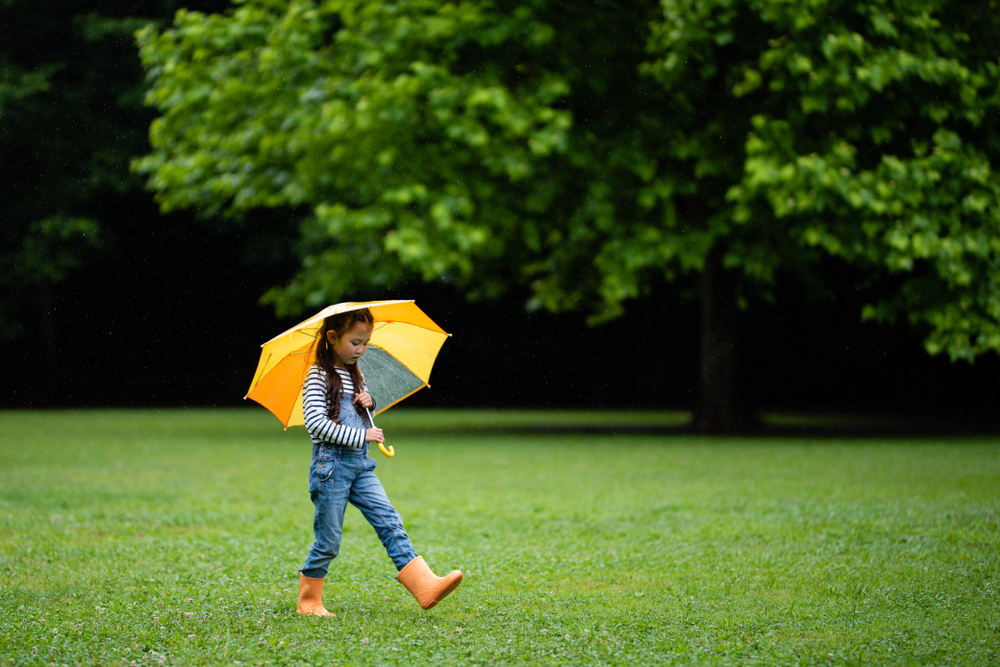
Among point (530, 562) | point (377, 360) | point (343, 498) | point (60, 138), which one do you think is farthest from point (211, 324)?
point (343, 498)

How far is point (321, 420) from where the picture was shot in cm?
479

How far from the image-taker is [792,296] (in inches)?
940

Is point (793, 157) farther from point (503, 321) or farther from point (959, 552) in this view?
point (503, 321)

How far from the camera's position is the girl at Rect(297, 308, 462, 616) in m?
4.85

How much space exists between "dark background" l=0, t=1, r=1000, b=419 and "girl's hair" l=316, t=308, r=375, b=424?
19081 mm

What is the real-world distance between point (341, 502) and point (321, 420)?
0.42m

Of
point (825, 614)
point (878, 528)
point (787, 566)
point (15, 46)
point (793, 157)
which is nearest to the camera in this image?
point (825, 614)

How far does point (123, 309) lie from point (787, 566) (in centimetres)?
2680

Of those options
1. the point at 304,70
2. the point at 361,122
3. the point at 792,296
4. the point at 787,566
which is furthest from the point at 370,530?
the point at 792,296

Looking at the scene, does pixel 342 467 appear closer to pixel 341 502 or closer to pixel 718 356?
pixel 341 502

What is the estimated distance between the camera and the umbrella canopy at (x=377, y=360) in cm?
512

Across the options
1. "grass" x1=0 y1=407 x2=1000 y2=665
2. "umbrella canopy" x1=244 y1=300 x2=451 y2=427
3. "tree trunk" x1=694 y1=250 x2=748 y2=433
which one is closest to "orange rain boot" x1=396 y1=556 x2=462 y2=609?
"grass" x1=0 y1=407 x2=1000 y2=665

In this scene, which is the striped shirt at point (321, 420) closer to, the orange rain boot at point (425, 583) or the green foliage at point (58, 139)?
the orange rain boot at point (425, 583)

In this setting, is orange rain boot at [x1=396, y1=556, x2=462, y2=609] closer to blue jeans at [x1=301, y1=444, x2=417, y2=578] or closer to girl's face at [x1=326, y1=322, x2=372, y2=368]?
blue jeans at [x1=301, y1=444, x2=417, y2=578]
